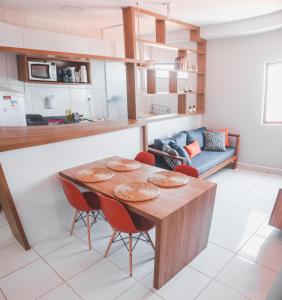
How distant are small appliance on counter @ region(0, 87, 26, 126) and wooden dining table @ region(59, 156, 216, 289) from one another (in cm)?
162

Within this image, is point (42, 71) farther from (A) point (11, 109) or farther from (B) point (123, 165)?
(B) point (123, 165)

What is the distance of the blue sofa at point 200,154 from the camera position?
3578 mm

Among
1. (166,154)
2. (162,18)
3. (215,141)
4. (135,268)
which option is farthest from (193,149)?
(135,268)

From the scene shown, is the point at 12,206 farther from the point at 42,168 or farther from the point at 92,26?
the point at 92,26

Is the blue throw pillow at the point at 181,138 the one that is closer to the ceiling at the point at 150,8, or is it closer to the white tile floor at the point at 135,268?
the white tile floor at the point at 135,268

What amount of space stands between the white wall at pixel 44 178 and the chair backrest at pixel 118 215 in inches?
33.8

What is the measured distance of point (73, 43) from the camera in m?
4.53

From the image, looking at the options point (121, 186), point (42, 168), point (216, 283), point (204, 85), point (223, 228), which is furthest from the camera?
point (204, 85)

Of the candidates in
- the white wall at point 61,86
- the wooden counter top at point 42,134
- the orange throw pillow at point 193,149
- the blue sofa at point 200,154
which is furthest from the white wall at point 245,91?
the wooden counter top at point 42,134

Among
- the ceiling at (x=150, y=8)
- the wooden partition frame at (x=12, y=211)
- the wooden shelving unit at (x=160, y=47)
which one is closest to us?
the wooden partition frame at (x=12, y=211)

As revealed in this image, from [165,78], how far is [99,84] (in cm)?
165

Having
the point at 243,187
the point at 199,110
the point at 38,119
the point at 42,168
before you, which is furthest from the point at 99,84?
the point at 243,187

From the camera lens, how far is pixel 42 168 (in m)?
2.46

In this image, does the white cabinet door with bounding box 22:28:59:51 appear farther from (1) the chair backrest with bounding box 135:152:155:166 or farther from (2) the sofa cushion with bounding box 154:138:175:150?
(1) the chair backrest with bounding box 135:152:155:166
